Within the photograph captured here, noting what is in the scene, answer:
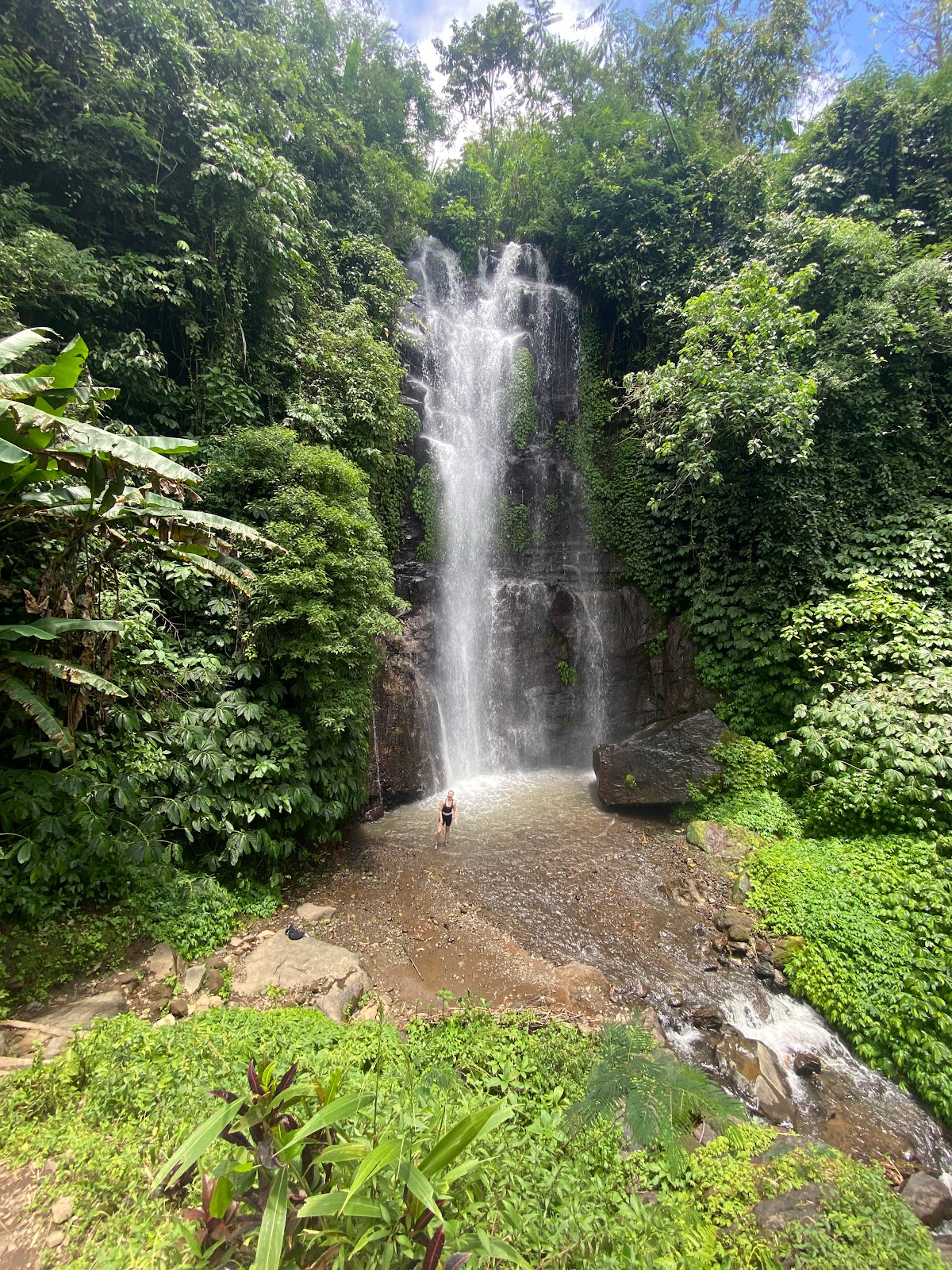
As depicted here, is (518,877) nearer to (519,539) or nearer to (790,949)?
(790,949)

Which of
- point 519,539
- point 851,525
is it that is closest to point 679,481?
point 851,525

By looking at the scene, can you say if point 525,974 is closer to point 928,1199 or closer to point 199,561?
point 928,1199

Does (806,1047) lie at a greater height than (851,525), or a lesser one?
lesser

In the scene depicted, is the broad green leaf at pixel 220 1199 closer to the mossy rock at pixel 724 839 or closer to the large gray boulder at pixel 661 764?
the mossy rock at pixel 724 839

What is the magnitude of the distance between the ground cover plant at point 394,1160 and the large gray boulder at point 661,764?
5.34m

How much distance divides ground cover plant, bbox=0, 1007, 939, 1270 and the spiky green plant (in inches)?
3.1

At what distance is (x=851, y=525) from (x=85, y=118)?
14.2 metres

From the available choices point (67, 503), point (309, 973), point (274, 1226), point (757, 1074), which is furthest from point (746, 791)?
point (67, 503)

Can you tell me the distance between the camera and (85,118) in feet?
24.3

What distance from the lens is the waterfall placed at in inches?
467

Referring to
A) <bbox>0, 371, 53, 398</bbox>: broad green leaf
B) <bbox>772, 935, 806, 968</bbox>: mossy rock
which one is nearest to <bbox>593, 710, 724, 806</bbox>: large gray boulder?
<bbox>772, 935, 806, 968</bbox>: mossy rock

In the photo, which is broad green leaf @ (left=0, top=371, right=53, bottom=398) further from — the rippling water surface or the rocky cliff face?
the rippling water surface

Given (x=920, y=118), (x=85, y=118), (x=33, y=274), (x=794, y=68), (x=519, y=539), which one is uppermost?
(x=794, y=68)

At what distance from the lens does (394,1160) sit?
6.23ft
